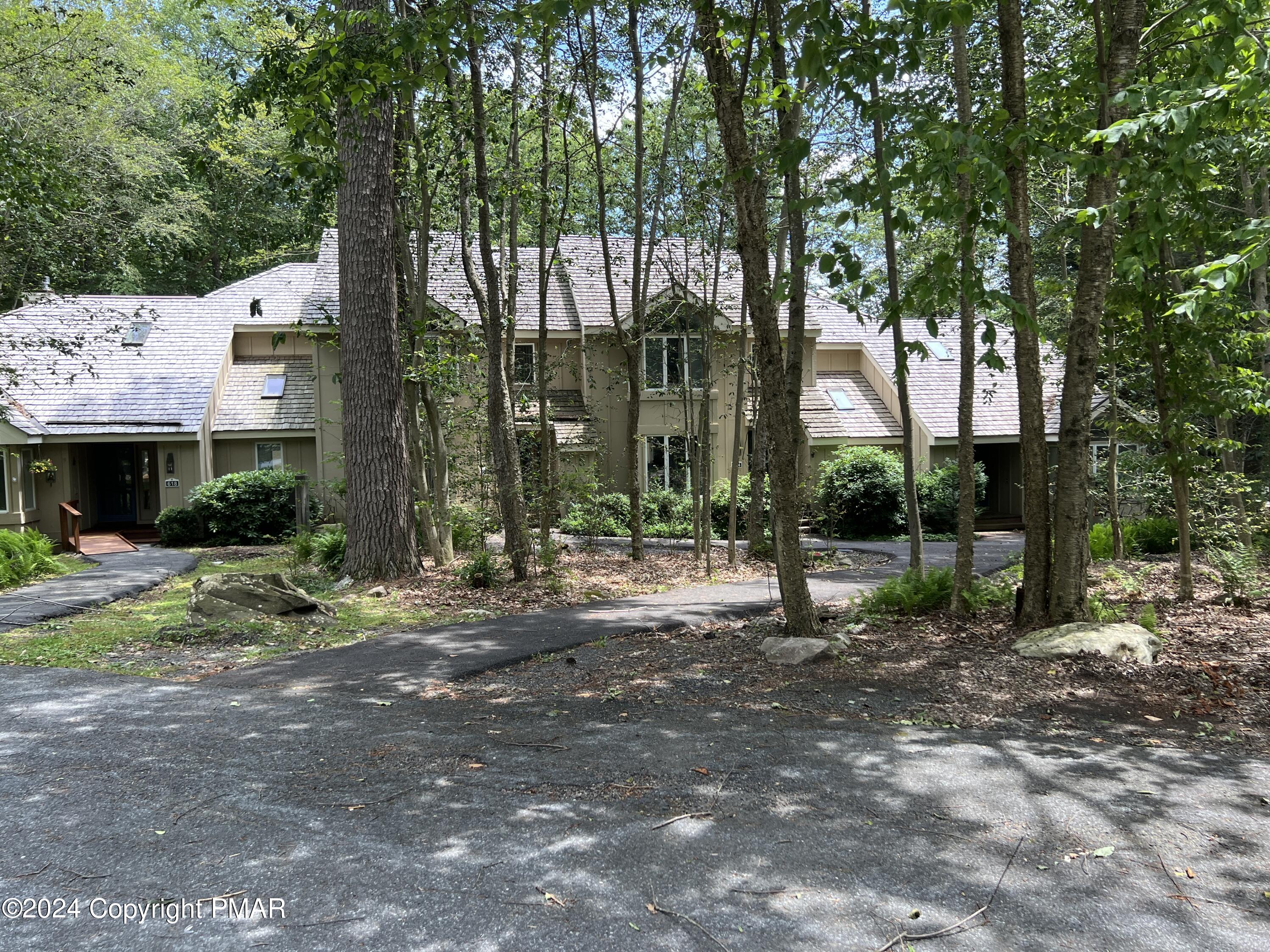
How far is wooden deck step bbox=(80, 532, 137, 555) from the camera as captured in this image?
61.5 feet

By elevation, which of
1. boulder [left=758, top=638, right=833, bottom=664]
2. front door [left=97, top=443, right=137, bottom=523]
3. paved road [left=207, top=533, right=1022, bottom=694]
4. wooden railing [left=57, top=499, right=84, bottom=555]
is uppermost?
front door [left=97, top=443, right=137, bottom=523]

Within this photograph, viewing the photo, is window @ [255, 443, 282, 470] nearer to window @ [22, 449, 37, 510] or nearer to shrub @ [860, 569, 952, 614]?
window @ [22, 449, 37, 510]

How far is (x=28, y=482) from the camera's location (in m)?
20.0

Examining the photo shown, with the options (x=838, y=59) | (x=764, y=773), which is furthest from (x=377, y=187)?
(x=764, y=773)

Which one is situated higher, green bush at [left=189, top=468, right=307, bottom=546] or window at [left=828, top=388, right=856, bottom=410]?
window at [left=828, top=388, right=856, bottom=410]

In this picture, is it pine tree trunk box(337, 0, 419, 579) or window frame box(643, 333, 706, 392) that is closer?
pine tree trunk box(337, 0, 419, 579)

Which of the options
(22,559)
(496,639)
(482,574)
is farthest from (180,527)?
(496,639)

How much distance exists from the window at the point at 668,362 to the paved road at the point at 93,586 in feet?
39.2

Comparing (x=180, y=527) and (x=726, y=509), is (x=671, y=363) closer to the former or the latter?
(x=726, y=509)

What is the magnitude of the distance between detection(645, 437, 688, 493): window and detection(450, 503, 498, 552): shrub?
356 inches

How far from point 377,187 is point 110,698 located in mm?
8725

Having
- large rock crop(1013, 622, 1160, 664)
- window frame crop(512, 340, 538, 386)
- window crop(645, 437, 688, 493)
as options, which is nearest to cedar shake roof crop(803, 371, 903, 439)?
window crop(645, 437, 688, 493)

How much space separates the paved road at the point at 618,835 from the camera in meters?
3.15

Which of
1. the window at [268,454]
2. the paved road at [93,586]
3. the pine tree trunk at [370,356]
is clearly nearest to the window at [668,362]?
the window at [268,454]
